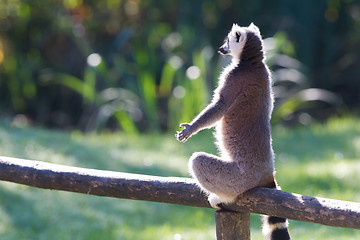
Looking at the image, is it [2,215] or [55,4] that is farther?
[55,4]

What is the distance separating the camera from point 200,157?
2.56m

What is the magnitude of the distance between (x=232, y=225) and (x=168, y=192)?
0.33 metres

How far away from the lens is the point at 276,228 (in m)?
2.44

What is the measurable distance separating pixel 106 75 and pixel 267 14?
3.74 m

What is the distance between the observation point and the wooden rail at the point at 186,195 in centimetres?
214

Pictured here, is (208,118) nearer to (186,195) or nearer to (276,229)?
(186,195)

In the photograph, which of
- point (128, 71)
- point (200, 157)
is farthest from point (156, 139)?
point (200, 157)

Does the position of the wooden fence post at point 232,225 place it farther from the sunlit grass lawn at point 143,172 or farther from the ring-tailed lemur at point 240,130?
the sunlit grass lawn at point 143,172

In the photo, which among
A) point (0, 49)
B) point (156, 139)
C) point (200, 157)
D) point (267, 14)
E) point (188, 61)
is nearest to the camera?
point (200, 157)

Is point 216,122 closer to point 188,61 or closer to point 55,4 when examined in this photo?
point 188,61

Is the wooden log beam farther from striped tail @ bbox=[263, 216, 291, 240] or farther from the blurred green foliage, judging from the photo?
the blurred green foliage

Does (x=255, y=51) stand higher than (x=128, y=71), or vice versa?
(x=128, y=71)

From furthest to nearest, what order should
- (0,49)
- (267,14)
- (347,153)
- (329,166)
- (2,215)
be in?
1. (267,14)
2. (0,49)
3. (347,153)
4. (329,166)
5. (2,215)

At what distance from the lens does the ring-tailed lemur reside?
98.0 inches
